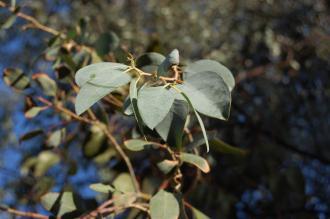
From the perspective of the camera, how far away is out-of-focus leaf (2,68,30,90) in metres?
1.39

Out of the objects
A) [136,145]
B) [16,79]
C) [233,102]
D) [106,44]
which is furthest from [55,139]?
Answer: [233,102]

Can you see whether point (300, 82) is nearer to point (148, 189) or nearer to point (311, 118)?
point (311, 118)

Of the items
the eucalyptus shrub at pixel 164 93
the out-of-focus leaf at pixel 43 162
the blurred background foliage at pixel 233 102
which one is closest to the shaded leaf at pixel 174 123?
the eucalyptus shrub at pixel 164 93

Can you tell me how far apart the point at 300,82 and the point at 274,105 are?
30cm

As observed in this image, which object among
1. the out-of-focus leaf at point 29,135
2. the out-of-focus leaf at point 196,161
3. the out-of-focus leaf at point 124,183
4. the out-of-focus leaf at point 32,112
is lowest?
the out-of-focus leaf at point 29,135

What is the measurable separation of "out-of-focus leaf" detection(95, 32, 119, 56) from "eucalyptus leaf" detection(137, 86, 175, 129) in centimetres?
66

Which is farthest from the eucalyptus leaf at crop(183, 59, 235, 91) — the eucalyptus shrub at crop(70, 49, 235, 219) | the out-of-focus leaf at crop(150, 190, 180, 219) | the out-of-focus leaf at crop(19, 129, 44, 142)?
the out-of-focus leaf at crop(19, 129, 44, 142)

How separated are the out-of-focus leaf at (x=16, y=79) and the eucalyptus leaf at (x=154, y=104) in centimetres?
72

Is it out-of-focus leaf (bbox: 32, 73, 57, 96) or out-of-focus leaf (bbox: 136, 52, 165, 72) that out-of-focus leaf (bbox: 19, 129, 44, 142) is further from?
out-of-focus leaf (bbox: 136, 52, 165, 72)

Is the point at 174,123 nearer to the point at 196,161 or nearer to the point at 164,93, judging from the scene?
the point at 164,93

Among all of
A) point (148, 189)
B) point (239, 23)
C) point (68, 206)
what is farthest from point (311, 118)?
point (68, 206)

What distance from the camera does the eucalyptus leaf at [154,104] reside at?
0.72m

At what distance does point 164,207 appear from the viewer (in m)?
0.97

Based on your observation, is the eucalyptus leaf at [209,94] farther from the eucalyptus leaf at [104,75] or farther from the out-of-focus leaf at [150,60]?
the out-of-focus leaf at [150,60]
